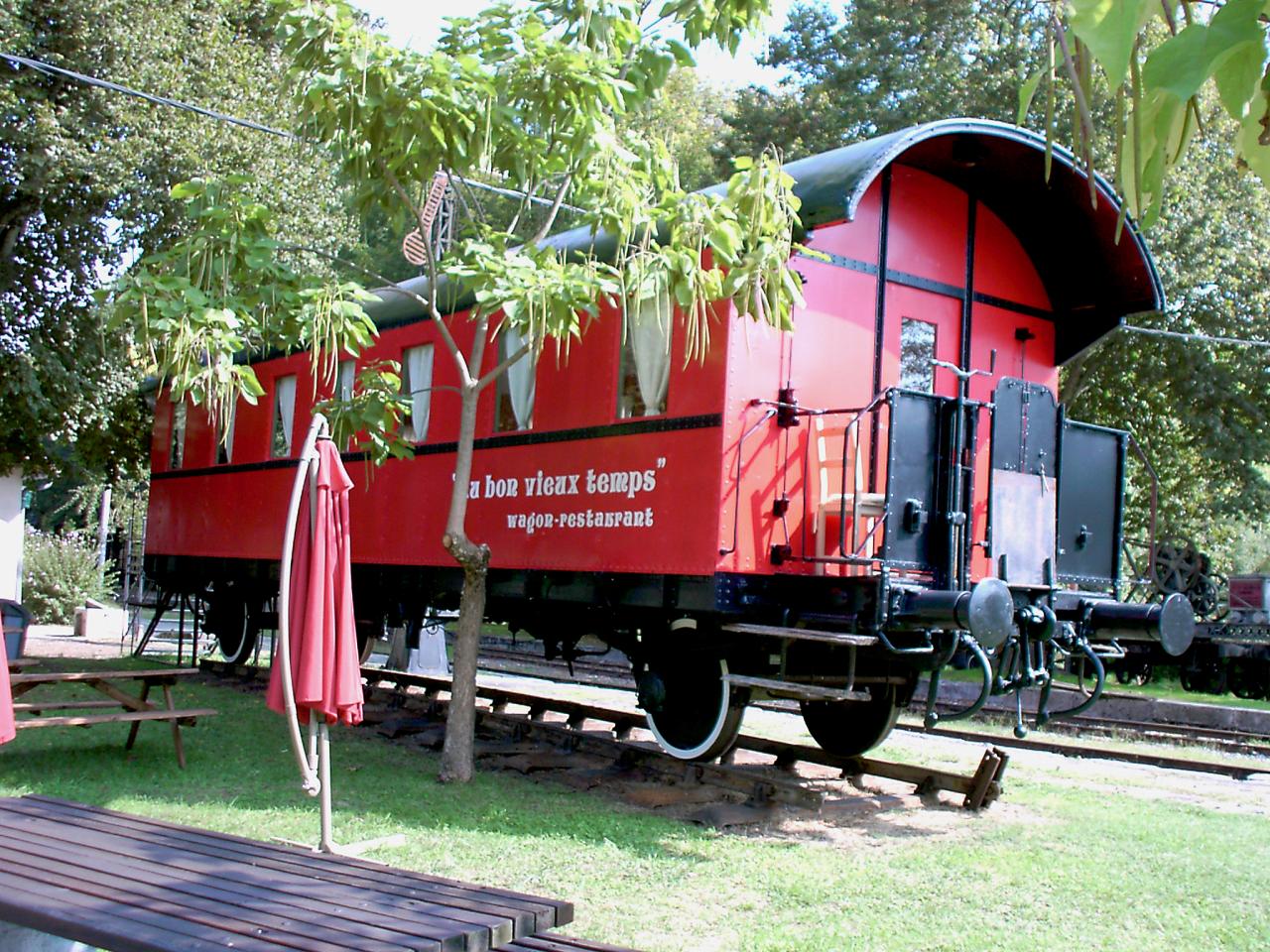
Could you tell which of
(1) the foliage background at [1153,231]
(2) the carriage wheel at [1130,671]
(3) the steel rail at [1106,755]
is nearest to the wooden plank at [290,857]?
(3) the steel rail at [1106,755]

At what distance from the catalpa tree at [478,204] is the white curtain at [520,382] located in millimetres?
1228

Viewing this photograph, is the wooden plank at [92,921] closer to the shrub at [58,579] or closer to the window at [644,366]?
the window at [644,366]

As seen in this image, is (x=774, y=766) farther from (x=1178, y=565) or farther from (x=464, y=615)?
(x=1178, y=565)

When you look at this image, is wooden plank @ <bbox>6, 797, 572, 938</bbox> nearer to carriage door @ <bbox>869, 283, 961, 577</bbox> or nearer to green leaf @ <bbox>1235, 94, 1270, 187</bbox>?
green leaf @ <bbox>1235, 94, 1270, 187</bbox>

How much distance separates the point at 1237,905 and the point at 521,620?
6223mm

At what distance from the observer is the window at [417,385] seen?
1138 centimetres

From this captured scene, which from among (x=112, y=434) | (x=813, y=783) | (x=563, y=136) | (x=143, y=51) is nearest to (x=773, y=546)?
(x=813, y=783)

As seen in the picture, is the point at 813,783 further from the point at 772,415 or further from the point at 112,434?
the point at 112,434

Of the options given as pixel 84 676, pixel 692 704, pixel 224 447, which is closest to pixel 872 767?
pixel 692 704

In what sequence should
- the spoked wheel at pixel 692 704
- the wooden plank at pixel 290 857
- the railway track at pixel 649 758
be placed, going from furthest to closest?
the spoked wheel at pixel 692 704 < the railway track at pixel 649 758 < the wooden plank at pixel 290 857

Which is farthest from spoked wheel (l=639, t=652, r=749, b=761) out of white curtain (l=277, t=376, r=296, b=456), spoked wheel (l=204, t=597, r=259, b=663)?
spoked wheel (l=204, t=597, r=259, b=663)

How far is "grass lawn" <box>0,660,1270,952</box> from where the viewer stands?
5.68 metres

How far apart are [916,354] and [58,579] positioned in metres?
23.1

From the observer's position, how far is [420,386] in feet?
37.9
